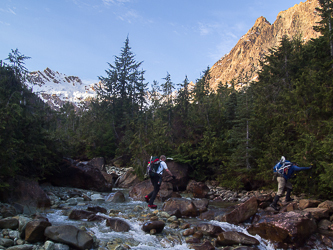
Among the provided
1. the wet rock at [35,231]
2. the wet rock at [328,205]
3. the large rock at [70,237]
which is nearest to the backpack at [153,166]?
the large rock at [70,237]

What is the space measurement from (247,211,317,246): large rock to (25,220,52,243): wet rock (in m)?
6.36

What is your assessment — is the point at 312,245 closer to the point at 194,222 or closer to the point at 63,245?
the point at 194,222

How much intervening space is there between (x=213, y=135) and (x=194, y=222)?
12.1 metres

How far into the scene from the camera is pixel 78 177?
52.1ft

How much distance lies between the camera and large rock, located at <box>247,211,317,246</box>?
6.77 metres

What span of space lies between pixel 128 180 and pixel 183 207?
1042 centimetres

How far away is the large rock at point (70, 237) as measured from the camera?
228 inches

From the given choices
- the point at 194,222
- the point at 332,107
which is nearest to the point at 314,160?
the point at 332,107

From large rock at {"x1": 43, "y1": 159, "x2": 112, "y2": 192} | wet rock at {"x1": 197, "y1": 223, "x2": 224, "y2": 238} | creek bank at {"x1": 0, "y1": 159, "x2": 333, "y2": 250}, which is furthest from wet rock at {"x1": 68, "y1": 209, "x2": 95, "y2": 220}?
large rock at {"x1": 43, "y1": 159, "x2": 112, "y2": 192}

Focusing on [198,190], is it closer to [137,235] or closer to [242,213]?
[242,213]

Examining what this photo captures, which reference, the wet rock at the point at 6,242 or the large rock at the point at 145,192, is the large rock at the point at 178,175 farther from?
the wet rock at the point at 6,242

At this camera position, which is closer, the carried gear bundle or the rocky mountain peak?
the carried gear bundle

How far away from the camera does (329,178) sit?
8.72 meters

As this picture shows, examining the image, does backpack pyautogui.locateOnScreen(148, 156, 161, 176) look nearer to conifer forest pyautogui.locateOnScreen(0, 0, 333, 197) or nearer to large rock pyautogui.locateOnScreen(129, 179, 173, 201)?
large rock pyautogui.locateOnScreen(129, 179, 173, 201)
